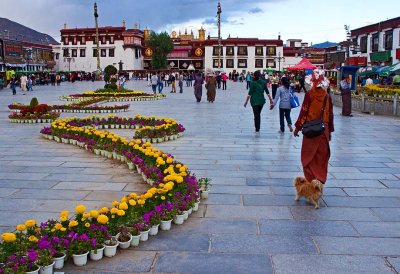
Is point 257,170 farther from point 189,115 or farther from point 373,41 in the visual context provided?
point 373,41

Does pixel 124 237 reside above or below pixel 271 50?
below

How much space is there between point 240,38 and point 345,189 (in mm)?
67778

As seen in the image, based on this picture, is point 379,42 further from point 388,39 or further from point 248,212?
point 248,212

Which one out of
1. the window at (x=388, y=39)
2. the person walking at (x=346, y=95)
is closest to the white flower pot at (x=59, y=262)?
the person walking at (x=346, y=95)

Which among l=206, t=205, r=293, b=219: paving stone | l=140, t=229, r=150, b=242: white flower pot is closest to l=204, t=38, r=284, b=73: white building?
l=206, t=205, r=293, b=219: paving stone

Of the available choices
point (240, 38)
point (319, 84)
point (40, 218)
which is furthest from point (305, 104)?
point (240, 38)

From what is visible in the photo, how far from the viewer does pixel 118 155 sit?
8086 mm

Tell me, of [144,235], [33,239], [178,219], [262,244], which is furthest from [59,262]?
[262,244]

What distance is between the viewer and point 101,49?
234ft

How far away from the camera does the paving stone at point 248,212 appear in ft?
16.7

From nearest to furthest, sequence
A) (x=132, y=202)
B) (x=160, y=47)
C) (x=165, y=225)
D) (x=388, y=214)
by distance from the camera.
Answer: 1. (x=132, y=202)
2. (x=165, y=225)
3. (x=388, y=214)
4. (x=160, y=47)

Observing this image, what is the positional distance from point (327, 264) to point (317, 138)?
2171 mm

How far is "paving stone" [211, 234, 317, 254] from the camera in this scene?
4.11 meters

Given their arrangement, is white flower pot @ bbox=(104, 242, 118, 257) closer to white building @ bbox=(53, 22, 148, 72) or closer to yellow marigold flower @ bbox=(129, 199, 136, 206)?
yellow marigold flower @ bbox=(129, 199, 136, 206)
